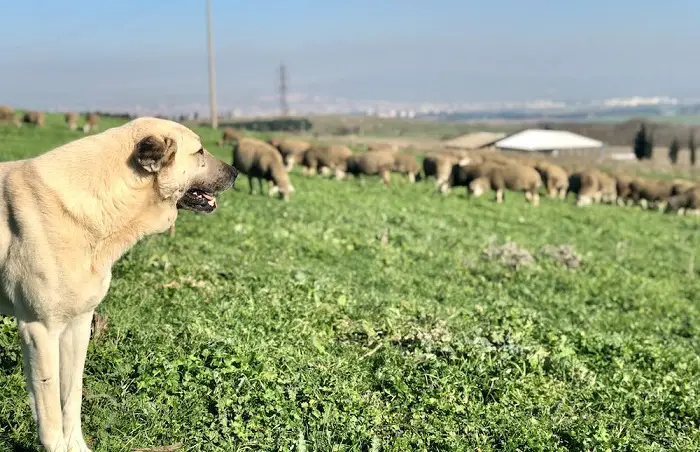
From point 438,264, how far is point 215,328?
656 centimetres

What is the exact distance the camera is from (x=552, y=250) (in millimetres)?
14477

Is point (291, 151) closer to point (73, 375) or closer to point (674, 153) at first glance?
point (73, 375)

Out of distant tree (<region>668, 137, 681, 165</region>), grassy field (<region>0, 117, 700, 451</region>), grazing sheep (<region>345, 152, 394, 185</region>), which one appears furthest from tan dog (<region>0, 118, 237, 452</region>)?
distant tree (<region>668, 137, 681, 165</region>)

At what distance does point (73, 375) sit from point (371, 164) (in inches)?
1003

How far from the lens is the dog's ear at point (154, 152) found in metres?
4.44

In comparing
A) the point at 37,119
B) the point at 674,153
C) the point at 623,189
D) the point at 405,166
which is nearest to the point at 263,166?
the point at 405,166

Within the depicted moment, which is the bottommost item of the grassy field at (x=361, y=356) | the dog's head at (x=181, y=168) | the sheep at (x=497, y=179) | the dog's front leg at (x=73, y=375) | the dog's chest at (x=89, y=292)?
the sheep at (x=497, y=179)

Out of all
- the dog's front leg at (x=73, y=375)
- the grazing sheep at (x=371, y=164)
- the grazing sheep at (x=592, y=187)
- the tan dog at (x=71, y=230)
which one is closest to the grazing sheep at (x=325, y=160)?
the grazing sheep at (x=371, y=164)

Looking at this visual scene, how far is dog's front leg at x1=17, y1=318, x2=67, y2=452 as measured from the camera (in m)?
4.23

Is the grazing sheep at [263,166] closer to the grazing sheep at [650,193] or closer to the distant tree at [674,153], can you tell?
the grazing sheep at [650,193]

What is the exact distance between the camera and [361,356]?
6.52m

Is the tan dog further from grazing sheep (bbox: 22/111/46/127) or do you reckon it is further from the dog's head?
grazing sheep (bbox: 22/111/46/127)

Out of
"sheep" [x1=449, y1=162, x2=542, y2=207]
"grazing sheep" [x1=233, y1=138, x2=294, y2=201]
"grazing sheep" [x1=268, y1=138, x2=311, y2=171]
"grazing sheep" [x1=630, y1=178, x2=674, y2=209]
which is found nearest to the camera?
"grazing sheep" [x1=233, y1=138, x2=294, y2=201]

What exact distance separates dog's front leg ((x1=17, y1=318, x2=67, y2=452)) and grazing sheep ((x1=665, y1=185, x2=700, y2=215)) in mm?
32418
